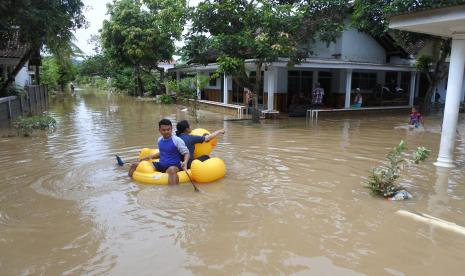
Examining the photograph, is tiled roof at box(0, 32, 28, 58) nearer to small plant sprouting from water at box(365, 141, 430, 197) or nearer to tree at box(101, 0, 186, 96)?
tree at box(101, 0, 186, 96)

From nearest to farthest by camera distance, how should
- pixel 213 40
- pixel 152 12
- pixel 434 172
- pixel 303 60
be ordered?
1. pixel 434 172
2. pixel 213 40
3. pixel 303 60
4. pixel 152 12

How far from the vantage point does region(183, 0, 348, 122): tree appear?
1468 cm

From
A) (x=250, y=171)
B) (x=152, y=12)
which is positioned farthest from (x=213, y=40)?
(x=152, y=12)

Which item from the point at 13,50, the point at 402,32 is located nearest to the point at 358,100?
the point at 402,32

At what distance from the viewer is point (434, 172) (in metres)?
8.30

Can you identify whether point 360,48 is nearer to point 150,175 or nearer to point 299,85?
point 299,85

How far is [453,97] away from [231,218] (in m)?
6.03

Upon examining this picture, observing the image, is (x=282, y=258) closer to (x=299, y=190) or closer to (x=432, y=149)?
(x=299, y=190)

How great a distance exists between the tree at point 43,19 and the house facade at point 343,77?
26.0 feet

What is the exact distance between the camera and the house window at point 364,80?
74.1 ft

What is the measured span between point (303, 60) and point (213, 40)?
16.0ft

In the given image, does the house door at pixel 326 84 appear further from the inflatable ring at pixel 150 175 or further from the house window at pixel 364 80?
the inflatable ring at pixel 150 175

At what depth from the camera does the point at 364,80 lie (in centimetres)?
2300

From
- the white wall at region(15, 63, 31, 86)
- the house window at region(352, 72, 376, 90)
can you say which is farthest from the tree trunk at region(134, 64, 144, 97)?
the house window at region(352, 72, 376, 90)
